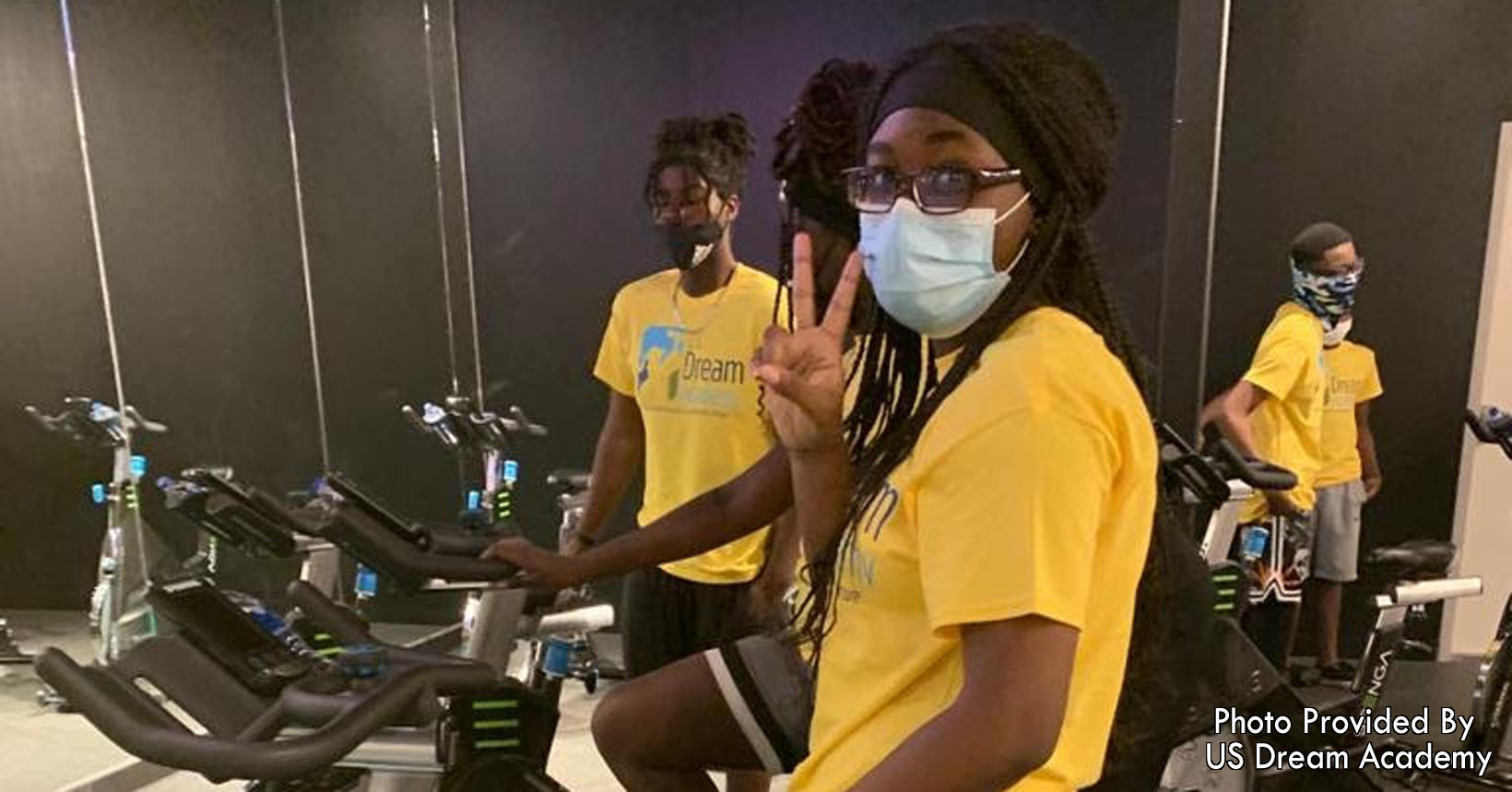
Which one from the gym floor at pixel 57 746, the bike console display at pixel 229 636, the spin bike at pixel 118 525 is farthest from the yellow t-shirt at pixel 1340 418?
the spin bike at pixel 118 525

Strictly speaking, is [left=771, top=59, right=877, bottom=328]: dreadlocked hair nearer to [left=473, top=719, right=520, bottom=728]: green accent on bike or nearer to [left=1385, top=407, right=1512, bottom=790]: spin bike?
[left=473, top=719, right=520, bottom=728]: green accent on bike

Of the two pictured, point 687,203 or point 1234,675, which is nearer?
point 687,203

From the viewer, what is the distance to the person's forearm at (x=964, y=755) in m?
0.81

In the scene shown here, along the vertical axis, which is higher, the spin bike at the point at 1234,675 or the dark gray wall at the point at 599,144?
the dark gray wall at the point at 599,144

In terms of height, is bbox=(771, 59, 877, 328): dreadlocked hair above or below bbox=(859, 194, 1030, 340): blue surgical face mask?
above

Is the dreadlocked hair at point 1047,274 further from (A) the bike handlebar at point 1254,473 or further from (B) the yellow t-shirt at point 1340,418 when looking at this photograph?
(B) the yellow t-shirt at point 1340,418

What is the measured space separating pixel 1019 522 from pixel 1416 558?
115 inches

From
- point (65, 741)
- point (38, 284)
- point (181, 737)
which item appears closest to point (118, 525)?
point (65, 741)

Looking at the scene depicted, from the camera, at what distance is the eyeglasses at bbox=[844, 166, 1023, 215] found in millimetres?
945

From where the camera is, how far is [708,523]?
1.55 meters

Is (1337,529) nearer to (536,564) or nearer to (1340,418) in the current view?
(1340,418)

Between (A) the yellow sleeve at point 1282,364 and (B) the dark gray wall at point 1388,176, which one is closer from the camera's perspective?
(A) the yellow sleeve at point 1282,364

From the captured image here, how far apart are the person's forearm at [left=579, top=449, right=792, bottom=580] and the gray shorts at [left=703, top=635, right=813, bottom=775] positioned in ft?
0.67

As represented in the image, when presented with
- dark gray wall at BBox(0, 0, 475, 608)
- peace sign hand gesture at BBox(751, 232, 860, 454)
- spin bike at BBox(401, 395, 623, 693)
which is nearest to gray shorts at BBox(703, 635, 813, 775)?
peace sign hand gesture at BBox(751, 232, 860, 454)
